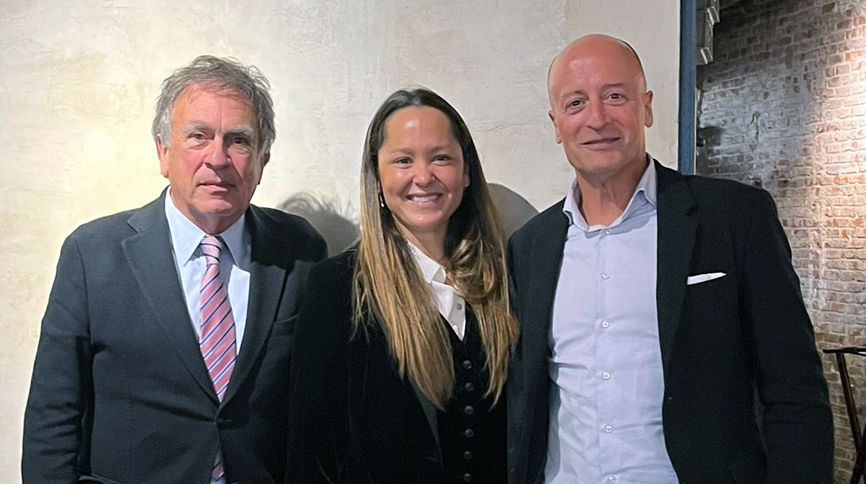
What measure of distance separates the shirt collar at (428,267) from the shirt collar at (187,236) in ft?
1.56

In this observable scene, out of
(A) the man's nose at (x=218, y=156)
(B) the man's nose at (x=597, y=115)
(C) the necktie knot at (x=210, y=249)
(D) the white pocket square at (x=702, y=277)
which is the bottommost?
(D) the white pocket square at (x=702, y=277)

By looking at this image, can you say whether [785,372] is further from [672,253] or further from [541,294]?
[541,294]

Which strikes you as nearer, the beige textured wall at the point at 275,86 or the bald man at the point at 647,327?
the bald man at the point at 647,327

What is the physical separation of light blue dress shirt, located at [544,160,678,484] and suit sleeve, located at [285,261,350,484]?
52cm

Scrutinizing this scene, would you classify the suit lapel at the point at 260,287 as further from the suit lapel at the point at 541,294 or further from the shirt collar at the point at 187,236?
the suit lapel at the point at 541,294

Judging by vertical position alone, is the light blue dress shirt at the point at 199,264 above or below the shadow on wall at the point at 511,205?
below

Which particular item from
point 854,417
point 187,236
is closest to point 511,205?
point 187,236

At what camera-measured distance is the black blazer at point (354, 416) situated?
182cm

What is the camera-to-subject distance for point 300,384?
1830mm

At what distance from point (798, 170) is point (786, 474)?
530 centimetres

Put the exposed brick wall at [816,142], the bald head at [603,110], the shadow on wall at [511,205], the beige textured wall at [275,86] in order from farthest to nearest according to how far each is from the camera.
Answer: the exposed brick wall at [816,142] → the shadow on wall at [511,205] → the beige textured wall at [275,86] → the bald head at [603,110]

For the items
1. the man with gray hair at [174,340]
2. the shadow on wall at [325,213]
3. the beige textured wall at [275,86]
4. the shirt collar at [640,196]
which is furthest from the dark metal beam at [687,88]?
the man with gray hair at [174,340]

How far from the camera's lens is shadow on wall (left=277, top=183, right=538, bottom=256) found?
2486mm

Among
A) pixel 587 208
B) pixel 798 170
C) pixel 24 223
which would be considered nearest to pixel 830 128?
pixel 798 170
